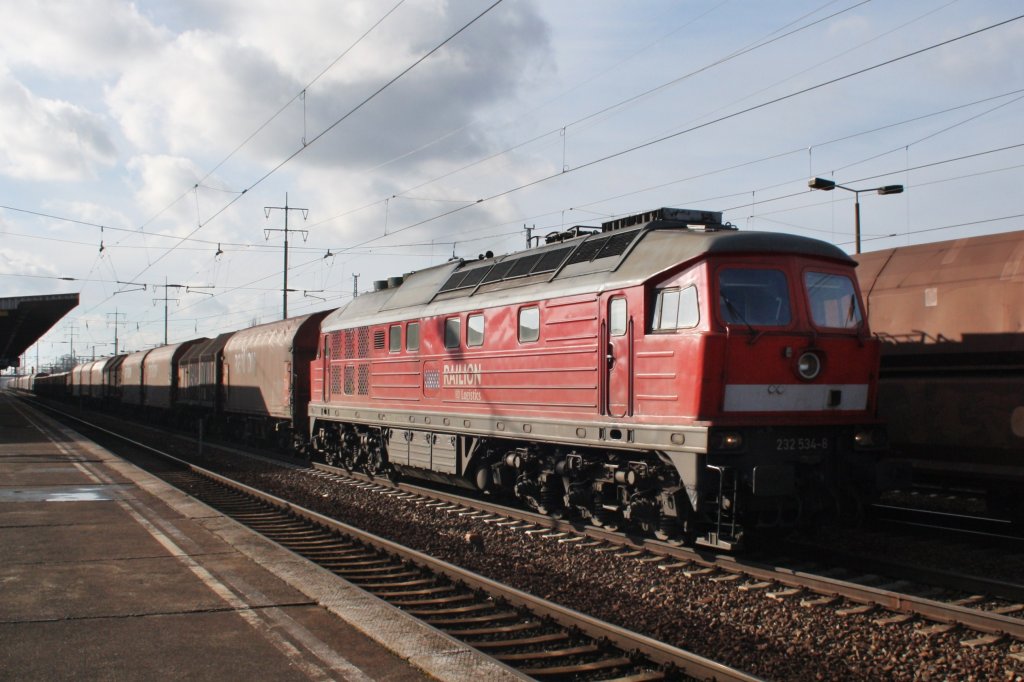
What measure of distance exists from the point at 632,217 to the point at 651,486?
3888 millimetres

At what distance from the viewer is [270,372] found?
26.5 meters

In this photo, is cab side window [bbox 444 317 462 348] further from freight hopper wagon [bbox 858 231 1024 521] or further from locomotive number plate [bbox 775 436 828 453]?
freight hopper wagon [bbox 858 231 1024 521]

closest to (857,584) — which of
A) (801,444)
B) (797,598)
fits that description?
(797,598)

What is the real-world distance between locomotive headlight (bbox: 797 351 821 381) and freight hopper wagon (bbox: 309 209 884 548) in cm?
2

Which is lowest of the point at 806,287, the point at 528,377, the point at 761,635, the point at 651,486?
the point at 761,635

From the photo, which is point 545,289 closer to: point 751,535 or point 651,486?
point 651,486

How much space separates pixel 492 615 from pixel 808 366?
465 centimetres

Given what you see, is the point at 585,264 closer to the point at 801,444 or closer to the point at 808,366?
the point at 808,366

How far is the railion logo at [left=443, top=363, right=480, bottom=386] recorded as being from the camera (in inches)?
544

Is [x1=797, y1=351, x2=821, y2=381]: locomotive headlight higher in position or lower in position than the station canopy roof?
lower

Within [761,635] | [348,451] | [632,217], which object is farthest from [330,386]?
[761,635]

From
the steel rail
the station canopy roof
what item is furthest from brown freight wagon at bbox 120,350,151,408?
the steel rail

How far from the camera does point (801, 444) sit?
985 centimetres

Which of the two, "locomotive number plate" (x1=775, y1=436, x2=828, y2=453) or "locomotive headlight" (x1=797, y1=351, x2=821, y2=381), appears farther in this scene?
"locomotive headlight" (x1=797, y1=351, x2=821, y2=381)
